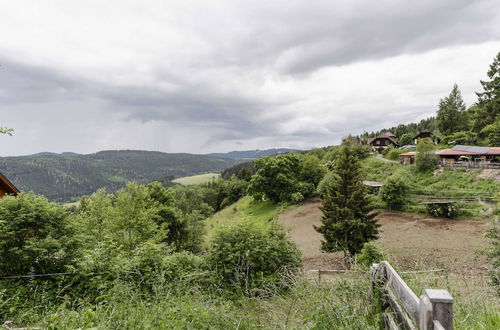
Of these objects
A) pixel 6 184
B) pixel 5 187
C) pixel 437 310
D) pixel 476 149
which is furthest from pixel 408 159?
pixel 5 187

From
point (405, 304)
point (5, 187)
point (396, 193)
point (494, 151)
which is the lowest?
point (396, 193)

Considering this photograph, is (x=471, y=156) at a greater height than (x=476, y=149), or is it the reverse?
(x=476, y=149)

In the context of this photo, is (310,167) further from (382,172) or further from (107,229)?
(107,229)

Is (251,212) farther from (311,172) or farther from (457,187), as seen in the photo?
(457,187)

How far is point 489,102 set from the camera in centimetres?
4322

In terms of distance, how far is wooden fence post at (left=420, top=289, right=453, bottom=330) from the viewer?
6.31 ft

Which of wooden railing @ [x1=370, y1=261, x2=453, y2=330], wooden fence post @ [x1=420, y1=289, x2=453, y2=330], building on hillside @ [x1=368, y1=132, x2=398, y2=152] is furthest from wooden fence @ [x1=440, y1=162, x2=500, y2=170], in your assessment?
wooden fence post @ [x1=420, y1=289, x2=453, y2=330]

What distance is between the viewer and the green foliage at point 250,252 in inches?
394

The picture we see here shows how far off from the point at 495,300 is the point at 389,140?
80575mm

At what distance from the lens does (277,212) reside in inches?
1617

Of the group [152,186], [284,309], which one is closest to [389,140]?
[152,186]

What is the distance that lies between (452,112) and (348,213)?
48552 mm

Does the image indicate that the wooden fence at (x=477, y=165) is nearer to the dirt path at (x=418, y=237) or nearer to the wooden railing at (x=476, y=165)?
the wooden railing at (x=476, y=165)

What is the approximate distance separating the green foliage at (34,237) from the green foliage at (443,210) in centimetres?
3225
